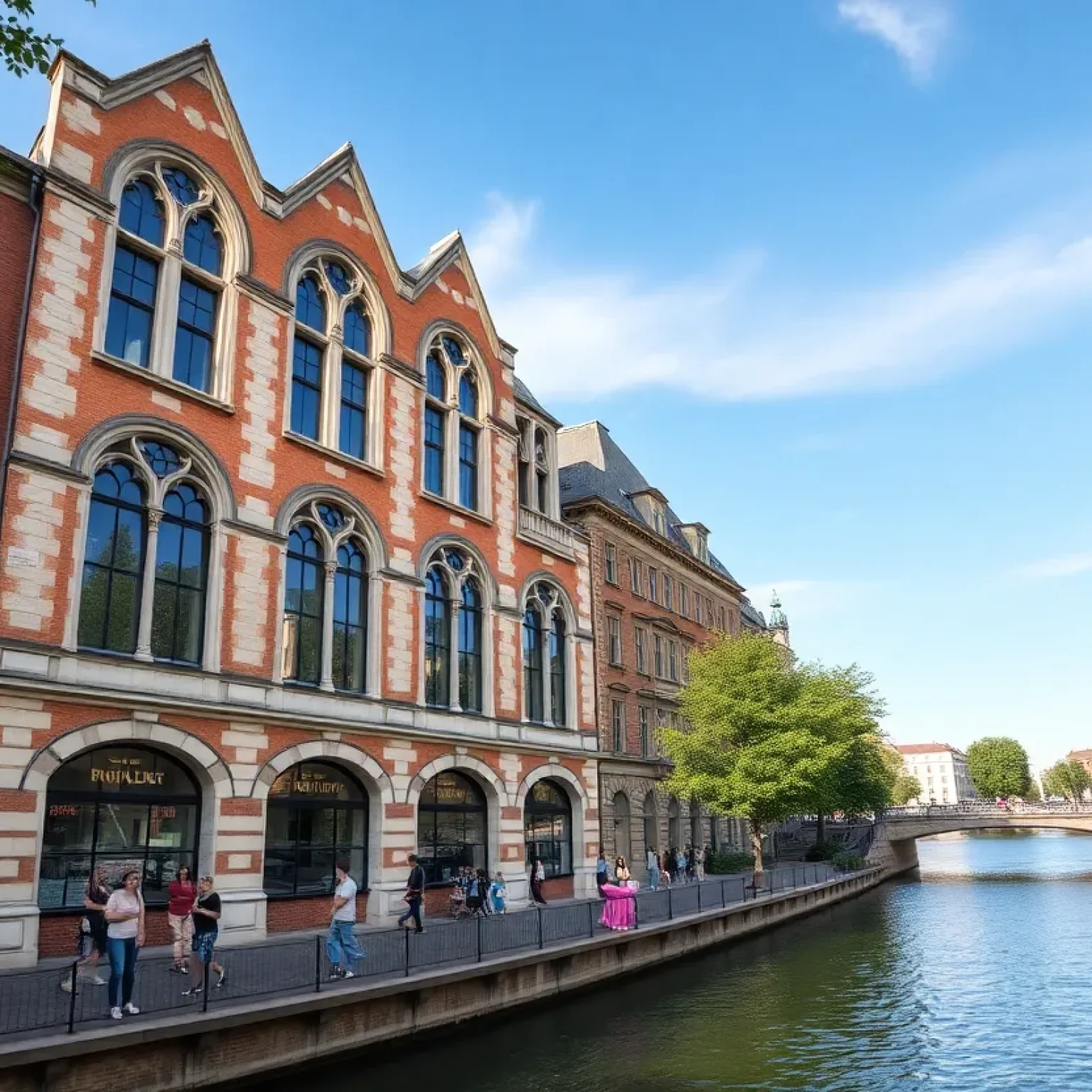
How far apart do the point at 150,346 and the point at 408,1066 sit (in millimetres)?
14959

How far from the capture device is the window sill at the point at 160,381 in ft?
62.8

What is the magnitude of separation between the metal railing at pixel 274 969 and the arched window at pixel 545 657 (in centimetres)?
844

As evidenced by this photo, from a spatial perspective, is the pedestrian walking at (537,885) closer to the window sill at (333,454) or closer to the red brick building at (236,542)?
the red brick building at (236,542)

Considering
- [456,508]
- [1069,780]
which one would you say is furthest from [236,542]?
[1069,780]

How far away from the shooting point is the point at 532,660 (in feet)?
103

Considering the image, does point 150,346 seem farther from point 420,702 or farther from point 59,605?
point 420,702

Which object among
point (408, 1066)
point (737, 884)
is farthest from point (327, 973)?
point (737, 884)

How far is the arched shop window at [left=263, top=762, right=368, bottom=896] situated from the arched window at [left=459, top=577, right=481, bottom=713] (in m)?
4.95

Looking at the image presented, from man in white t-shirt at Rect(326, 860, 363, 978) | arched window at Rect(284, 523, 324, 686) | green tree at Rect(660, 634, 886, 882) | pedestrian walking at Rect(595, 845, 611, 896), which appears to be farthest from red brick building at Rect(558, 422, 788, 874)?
man in white t-shirt at Rect(326, 860, 363, 978)

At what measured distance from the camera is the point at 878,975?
22.7 meters

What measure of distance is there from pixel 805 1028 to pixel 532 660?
15.8 metres

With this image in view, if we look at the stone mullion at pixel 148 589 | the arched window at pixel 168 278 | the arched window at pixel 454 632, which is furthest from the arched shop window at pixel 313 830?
the arched window at pixel 168 278

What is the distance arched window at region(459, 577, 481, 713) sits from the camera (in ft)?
91.1

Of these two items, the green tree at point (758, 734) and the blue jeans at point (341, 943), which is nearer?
the blue jeans at point (341, 943)
